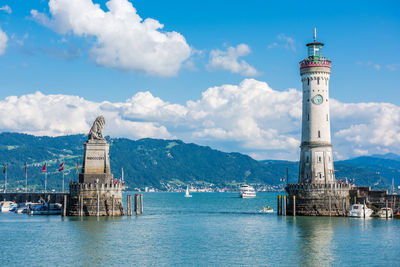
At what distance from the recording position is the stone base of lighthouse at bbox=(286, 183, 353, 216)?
101375 mm

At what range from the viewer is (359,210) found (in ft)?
333

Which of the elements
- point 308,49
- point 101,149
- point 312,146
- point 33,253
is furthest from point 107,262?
point 308,49

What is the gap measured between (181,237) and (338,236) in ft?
69.3

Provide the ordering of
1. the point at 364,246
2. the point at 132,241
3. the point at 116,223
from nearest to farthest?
the point at 364,246
the point at 132,241
the point at 116,223

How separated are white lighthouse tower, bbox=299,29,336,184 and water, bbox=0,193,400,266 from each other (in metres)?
8.40

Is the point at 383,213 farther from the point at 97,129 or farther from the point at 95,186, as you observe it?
the point at 97,129

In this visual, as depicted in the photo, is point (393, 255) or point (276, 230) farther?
point (276, 230)

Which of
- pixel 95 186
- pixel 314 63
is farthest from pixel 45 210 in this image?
pixel 314 63

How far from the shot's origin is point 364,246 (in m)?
69.3

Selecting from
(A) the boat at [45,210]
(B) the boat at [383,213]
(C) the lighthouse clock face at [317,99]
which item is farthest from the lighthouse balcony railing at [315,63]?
(A) the boat at [45,210]

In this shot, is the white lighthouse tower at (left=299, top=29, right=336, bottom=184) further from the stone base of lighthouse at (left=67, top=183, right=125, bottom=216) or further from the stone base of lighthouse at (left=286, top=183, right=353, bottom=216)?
the stone base of lighthouse at (left=67, top=183, right=125, bottom=216)

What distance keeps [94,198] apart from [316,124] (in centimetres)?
4075

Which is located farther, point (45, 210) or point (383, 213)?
point (45, 210)

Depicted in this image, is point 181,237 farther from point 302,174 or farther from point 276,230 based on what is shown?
point 302,174
